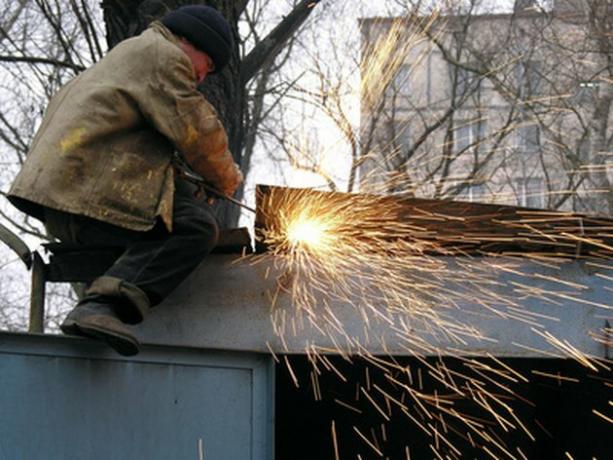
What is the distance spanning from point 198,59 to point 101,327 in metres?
1.32

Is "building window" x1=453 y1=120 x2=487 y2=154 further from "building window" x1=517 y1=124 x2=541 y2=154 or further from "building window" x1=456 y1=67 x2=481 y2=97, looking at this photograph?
"building window" x1=517 y1=124 x2=541 y2=154

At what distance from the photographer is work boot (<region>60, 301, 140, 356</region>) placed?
166 inches

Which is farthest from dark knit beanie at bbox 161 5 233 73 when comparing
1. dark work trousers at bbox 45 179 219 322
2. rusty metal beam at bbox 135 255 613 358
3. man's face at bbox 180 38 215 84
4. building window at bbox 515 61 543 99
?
Answer: building window at bbox 515 61 543 99

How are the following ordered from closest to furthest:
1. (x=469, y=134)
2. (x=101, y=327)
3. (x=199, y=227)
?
(x=101, y=327)
(x=199, y=227)
(x=469, y=134)

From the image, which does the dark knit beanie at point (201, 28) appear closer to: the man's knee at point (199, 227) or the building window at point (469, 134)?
the man's knee at point (199, 227)

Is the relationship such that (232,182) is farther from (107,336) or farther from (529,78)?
(529,78)

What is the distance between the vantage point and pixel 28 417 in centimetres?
430

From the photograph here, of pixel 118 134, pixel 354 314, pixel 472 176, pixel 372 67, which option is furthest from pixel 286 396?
pixel 472 176

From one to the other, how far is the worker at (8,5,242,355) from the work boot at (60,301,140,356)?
0.01 meters

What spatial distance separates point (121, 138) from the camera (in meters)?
4.57

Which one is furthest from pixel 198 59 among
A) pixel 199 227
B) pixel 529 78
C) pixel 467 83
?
pixel 529 78

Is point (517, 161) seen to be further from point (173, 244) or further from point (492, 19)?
point (173, 244)

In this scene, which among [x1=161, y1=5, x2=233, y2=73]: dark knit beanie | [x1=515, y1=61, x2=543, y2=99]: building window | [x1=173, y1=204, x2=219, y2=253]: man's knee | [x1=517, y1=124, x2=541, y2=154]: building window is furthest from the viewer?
[x1=517, y1=124, x2=541, y2=154]: building window

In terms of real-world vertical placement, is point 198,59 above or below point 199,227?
above
